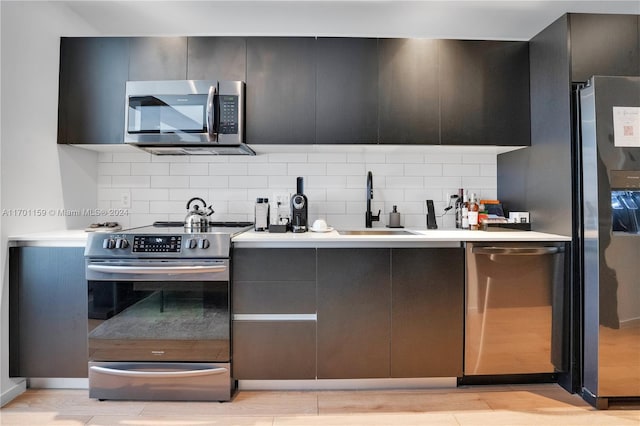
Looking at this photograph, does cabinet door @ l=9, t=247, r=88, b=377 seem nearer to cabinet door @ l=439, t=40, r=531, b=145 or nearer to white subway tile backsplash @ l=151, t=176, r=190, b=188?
white subway tile backsplash @ l=151, t=176, r=190, b=188

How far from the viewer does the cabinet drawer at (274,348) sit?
6.11 feet

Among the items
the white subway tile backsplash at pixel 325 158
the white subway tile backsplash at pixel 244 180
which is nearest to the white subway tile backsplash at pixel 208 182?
the white subway tile backsplash at pixel 244 180

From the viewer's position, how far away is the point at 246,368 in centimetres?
187

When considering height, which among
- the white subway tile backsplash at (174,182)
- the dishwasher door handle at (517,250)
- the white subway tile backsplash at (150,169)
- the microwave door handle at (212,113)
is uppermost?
the microwave door handle at (212,113)

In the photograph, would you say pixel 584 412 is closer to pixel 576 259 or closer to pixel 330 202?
pixel 576 259

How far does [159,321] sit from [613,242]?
2447 millimetres

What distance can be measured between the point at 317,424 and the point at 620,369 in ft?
5.24

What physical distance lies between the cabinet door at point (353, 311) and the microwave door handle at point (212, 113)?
3.19 ft

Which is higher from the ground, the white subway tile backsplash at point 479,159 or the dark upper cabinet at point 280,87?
the dark upper cabinet at point 280,87

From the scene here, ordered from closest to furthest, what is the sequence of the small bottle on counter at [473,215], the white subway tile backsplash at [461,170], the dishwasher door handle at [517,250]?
the dishwasher door handle at [517,250], the small bottle on counter at [473,215], the white subway tile backsplash at [461,170]

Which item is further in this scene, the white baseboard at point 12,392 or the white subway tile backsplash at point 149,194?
the white subway tile backsplash at point 149,194

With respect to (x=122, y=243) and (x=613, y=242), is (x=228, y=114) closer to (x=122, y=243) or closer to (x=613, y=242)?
(x=122, y=243)

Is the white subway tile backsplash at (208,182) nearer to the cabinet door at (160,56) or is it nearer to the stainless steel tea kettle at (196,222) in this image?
the stainless steel tea kettle at (196,222)

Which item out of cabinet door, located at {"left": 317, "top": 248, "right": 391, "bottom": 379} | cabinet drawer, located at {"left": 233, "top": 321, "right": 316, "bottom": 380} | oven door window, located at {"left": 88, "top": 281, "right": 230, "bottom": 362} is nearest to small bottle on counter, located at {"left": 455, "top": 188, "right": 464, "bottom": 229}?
cabinet door, located at {"left": 317, "top": 248, "right": 391, "bottom": 379}
